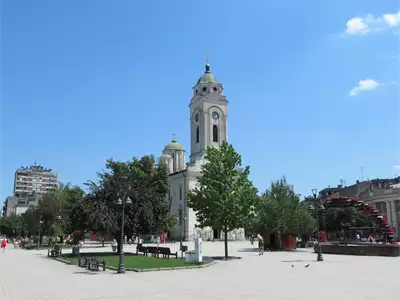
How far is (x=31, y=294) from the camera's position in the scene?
487 inches

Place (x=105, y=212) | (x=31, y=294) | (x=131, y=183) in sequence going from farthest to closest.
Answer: (x=131, y=183)
(x=105, y=212)
(x=31, y=294)

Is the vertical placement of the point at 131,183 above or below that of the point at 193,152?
below

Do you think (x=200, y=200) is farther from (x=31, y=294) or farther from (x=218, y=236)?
(x=218, y=236)

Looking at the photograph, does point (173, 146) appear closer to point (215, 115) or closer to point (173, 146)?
point (173, 146)

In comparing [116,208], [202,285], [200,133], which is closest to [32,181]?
[200,133]

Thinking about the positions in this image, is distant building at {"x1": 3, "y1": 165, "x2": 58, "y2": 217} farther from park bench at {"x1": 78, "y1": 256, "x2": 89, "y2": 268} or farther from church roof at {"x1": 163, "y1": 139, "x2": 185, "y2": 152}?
park bench at {"x1": 78, "y1": 256, "x2": 89, "y2": 268}

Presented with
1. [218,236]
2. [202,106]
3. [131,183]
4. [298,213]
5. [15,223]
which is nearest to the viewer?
[131,183]

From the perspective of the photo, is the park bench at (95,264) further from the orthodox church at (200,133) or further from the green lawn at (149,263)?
the orthodox church at (200,133)

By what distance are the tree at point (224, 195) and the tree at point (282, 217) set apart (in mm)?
7106

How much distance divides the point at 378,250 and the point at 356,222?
40.3 metres

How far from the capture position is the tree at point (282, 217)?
35.6 meters

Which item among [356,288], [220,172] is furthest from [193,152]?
[356,288]

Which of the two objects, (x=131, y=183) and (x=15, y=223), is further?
(x=15, y=223)

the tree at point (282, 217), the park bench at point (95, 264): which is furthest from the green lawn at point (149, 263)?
the tree at point (282, 217)
